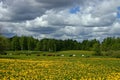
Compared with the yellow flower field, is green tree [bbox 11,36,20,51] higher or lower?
higher

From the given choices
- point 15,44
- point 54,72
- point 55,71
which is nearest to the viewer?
point 54,72

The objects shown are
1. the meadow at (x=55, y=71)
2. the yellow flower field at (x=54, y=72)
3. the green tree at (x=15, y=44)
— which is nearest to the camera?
the yellow flower field at (x=54, y=72)

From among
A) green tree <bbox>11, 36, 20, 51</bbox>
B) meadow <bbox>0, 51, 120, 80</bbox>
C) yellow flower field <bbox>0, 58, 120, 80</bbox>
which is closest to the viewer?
yellow flower field <bbox>0, 58, 120, 80</bbox>

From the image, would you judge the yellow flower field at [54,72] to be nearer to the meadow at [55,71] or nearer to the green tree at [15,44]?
the meadow at [55,71]

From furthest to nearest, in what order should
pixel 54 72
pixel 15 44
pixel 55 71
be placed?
1. pixel 15 44
2. pixel 55 71
3. pixel 54 72

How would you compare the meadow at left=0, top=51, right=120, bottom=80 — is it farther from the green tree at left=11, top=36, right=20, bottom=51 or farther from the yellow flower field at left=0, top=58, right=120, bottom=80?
the green tree at left=11, top=36, right=20, bottom=51

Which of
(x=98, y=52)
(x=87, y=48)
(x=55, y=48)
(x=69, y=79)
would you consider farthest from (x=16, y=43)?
(x=69, y=79)

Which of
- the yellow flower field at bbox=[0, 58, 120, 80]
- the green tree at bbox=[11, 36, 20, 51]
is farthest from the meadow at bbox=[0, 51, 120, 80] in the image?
the green tree at bbox=[11, 36, 20, 51]

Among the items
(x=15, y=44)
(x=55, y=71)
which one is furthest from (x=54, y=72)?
(x=15, y=44)

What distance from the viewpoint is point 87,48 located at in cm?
19925

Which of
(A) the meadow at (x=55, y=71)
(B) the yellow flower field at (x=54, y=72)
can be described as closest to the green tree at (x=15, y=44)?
(A) the meadow at (x=55, y=71)

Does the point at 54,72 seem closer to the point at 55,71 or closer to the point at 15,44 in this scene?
the point at 55,71

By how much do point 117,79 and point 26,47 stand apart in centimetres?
18333

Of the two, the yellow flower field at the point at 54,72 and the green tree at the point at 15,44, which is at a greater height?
the green tree at the point at 15,44
